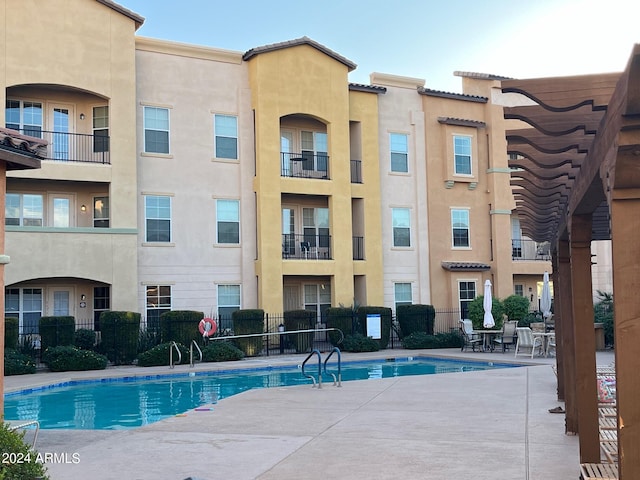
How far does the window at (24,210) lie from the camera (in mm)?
26562

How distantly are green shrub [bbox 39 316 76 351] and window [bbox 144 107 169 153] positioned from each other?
737 centimetres

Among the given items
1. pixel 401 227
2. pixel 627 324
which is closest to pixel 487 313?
pixel 401 227

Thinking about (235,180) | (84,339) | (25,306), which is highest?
(235,180)

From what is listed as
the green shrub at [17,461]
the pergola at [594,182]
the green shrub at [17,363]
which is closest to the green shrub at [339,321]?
the green shrub at [17,363]

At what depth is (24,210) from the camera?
2678 centimetres

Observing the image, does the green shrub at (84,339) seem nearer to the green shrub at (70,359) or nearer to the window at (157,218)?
the green shrub at (70,359)

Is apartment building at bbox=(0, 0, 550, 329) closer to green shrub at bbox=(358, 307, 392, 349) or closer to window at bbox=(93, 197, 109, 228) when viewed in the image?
window at bbox=(93, 197, 109, 228)

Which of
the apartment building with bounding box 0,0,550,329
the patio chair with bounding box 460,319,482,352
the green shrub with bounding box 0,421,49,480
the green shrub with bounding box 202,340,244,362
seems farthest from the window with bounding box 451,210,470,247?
the green shrub with bounding box 0,421,49,480

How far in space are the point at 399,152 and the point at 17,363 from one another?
18616mm

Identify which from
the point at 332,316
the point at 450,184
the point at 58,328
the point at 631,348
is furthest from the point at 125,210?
the point at 631,348

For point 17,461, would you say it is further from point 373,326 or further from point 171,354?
point 373,326

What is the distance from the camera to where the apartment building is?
2628 cm

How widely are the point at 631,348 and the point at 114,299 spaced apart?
2374 cm

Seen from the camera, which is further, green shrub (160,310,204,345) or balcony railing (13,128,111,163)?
balcony railing (13,128,111,163)
